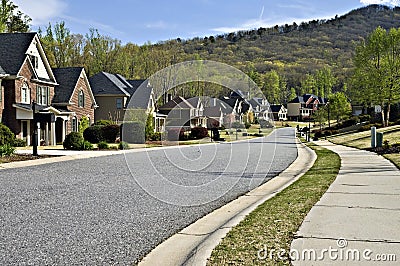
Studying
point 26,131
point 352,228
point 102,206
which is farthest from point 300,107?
point 352,228

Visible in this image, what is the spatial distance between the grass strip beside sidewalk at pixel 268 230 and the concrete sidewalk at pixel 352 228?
0.18 meters

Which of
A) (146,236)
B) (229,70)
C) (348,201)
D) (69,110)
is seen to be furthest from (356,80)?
(146,236)

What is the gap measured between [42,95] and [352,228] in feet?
104

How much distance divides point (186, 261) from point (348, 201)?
4672 millimetres

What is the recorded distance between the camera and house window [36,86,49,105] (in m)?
34.3

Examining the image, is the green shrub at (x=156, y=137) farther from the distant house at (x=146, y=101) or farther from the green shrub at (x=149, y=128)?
the distant house at (x=146, y=101)

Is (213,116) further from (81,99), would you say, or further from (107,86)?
(107,86)

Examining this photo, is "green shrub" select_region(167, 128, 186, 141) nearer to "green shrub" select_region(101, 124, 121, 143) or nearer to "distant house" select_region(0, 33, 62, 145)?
"green shrub" select_region(101, 124, 121, 143)

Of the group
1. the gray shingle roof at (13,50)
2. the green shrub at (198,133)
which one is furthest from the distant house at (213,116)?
the gray shingle roof at (13,50)

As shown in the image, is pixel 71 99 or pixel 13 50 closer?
pixel 13 50

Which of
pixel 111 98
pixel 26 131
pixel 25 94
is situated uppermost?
pixel 111 98

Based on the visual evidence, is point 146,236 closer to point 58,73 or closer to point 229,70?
point 229,70

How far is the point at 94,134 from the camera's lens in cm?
3659

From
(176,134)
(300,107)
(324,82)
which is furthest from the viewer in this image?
(324,82)
